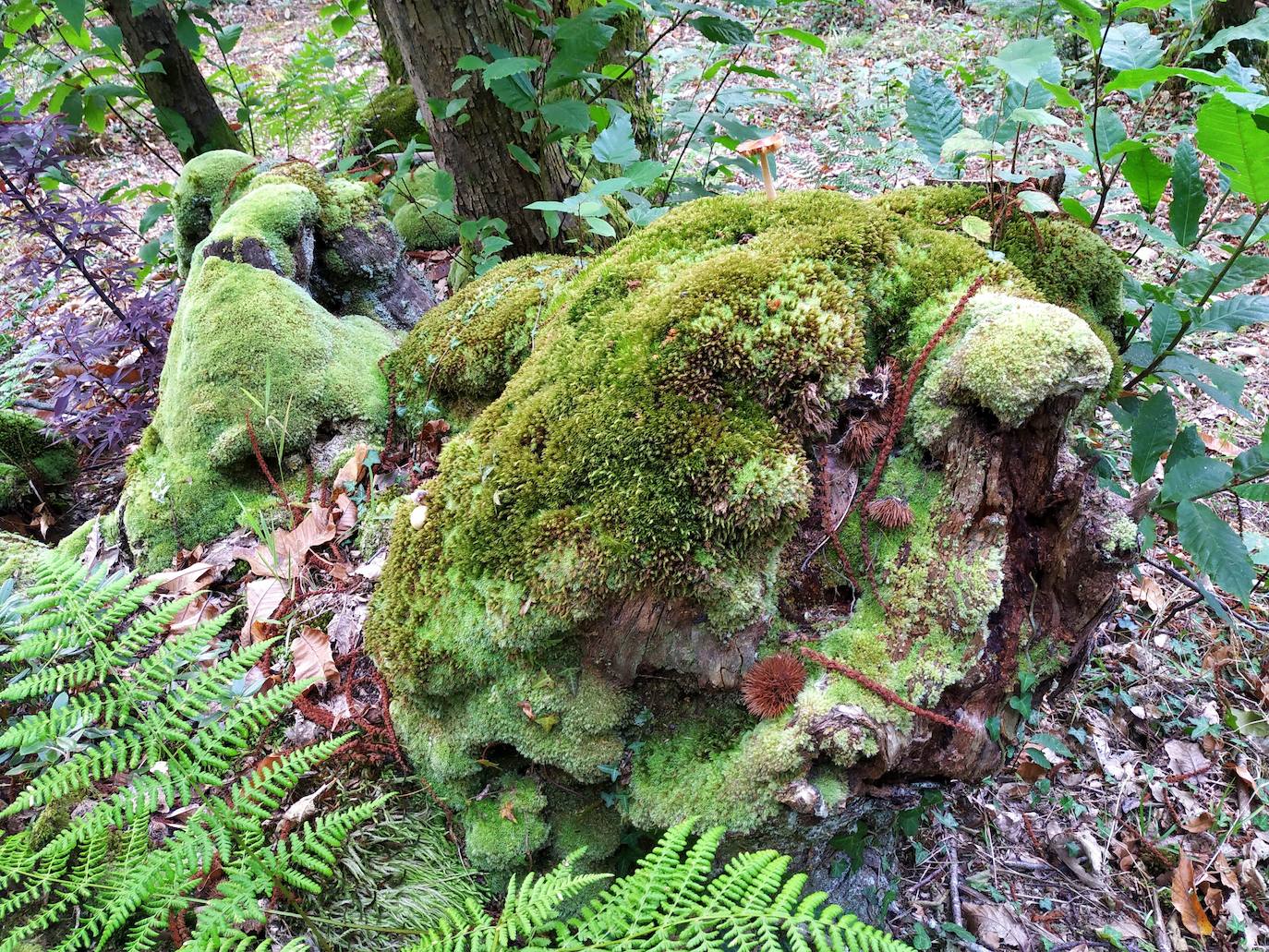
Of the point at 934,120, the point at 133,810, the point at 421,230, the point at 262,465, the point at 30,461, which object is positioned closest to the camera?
the point at 133,810

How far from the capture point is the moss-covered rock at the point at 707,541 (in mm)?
2111

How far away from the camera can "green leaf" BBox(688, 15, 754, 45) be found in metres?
3.29

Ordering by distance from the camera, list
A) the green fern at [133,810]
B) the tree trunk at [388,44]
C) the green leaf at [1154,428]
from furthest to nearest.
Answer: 1. the tree trunk at [388,44]
2. the green leaf at [1154,428]
3. the green fern at [133,810]

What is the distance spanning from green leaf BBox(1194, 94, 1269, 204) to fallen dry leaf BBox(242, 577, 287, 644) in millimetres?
3750

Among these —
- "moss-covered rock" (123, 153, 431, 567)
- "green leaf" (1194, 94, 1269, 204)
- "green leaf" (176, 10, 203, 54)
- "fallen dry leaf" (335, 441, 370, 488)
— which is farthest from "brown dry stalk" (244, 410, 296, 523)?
"green leaf" (1194, 94, 1269, 204)

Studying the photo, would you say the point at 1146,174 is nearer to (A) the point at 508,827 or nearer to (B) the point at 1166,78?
(B) the point at 1166,78

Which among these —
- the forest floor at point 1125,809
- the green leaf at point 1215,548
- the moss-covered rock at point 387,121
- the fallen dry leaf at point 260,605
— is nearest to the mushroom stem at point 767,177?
the green leaf at point 1215,548

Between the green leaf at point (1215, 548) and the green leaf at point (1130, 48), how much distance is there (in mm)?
1521

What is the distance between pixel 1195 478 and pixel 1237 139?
1.05 m

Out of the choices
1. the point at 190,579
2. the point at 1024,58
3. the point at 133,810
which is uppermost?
the point at 1024,58

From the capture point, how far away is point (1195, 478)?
2.38 metres

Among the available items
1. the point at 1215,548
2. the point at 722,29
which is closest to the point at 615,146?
the point at 722,29

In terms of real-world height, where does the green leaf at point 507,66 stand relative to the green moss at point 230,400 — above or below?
above

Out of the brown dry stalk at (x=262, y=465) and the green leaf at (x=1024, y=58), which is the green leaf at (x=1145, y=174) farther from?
the brown dry stalk at (x=262, y=465)
